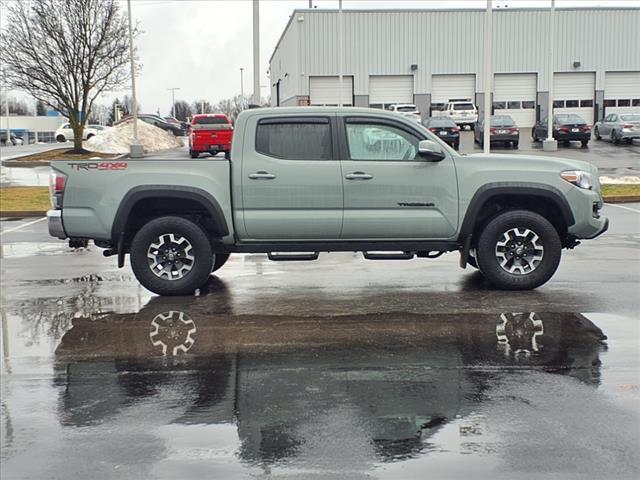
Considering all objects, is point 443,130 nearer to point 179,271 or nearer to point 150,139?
point 150,139

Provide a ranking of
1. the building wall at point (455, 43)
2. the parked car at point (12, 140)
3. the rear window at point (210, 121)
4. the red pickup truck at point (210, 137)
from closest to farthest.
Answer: the red pickup truck at point (210, 137)
the rear window at point (210, 121)
the building wall at point (455, 43)
the parked car at point (12, 140)

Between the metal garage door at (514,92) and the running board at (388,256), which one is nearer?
the running board at (388,256)

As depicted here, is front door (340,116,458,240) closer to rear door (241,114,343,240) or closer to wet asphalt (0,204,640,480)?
rear door (241,114,343,240)

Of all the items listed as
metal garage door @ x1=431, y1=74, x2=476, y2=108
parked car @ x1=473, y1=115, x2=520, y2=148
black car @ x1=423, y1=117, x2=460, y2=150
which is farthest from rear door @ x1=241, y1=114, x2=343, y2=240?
metal garage door @ x1=431, y1=74, x2=476, y2=108

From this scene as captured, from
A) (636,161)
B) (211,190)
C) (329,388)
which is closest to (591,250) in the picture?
(211,190)

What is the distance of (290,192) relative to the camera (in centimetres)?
859

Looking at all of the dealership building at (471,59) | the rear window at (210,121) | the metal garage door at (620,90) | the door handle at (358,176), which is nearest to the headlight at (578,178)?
the door handle at (358,176)

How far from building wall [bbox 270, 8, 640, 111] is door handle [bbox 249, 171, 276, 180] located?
47087 mm

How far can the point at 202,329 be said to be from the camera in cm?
730

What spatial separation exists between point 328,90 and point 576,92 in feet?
57.2

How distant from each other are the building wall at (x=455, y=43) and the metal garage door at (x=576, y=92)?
50cm

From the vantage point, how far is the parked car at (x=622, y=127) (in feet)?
133

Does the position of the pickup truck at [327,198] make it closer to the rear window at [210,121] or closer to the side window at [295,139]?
the side window at [295,139]

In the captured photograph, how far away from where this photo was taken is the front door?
28.2ft
